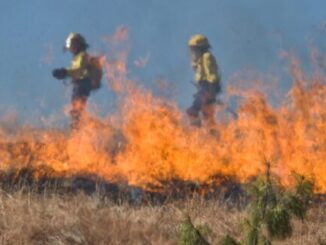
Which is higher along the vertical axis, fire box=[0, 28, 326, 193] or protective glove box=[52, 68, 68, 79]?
protective glove box=[52, 68, 68, 79]

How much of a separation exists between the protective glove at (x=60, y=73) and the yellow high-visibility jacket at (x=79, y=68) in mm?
90

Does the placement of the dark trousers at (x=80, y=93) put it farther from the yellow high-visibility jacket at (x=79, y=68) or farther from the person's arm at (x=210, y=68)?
the person's arm at (x=210, y=68)

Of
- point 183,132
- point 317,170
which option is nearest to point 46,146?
point 183,132

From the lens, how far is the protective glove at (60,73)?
13115mm

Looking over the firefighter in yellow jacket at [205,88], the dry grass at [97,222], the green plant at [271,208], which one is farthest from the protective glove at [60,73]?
the green plant at [271,208]

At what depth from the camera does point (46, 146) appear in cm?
1036

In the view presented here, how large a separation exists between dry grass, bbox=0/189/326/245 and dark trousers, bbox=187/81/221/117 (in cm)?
677

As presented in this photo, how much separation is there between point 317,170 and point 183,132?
94.1 inches

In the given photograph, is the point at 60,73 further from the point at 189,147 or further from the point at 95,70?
the point at 189,147

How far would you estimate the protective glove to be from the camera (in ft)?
43.0

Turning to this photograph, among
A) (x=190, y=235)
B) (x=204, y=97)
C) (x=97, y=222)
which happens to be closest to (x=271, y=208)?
(x=190, y=235)

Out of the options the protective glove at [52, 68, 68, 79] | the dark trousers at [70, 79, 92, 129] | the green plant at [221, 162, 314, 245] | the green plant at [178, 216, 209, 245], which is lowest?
the green plant at [178, 216, 209, 245]

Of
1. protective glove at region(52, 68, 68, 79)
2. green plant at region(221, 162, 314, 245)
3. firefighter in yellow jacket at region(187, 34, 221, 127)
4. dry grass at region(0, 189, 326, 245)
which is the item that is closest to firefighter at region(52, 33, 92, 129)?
protective glove at region(52, 68, 68, 79)

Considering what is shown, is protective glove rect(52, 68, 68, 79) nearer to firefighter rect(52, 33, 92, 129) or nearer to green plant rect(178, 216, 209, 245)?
firefighter rect(52, 33, 92, 129)
